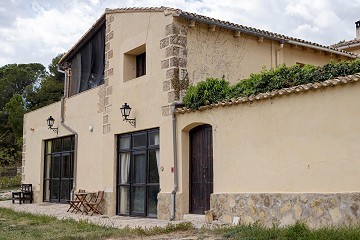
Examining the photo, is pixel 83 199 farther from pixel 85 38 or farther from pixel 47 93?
pixel 47 93

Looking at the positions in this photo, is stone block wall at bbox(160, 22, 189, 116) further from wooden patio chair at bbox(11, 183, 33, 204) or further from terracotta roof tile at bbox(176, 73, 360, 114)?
wooden patio chair at bbox(11, 183, 33, 204)

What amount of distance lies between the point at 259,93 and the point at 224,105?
0.89 meters

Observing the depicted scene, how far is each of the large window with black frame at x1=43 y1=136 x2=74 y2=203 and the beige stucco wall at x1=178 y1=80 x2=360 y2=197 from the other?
25.2 ft

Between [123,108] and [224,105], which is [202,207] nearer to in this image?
[224,105]

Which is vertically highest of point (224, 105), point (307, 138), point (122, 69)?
point (122, 69)

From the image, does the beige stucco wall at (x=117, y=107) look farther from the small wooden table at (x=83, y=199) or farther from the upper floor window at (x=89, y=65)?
the upper floor window at (x=89, y=65)

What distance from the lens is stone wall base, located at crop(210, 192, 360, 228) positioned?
7200 mm

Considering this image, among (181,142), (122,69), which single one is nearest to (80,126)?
(122,69)

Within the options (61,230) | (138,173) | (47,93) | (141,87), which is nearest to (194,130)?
(141,87)

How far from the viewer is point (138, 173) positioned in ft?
41.0

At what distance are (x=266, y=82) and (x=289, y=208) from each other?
2604 mm

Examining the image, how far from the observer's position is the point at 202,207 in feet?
34.5

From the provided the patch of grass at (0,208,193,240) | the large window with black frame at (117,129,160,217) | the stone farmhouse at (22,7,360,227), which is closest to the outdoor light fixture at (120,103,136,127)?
the stone farmhouse at (22,7,360,227)

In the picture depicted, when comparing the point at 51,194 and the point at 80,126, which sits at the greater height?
the point at 80,126
